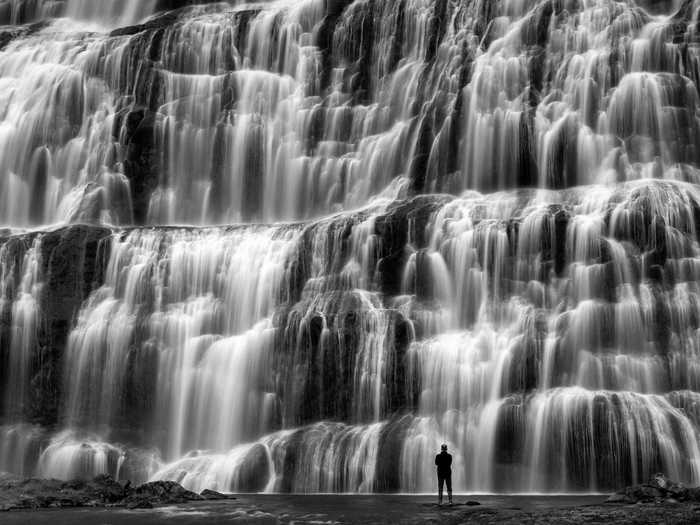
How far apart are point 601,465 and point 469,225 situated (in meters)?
11.1

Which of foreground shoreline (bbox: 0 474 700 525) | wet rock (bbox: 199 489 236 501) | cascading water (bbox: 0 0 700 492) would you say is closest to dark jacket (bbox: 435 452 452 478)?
foreground shoreline (bbox: 0 474 700 525)

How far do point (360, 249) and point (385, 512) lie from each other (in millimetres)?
15224

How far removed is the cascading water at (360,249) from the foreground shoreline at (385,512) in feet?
12.6

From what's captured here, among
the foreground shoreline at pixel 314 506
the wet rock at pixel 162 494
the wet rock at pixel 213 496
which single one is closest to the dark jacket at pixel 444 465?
the foreground shoreline at pixel 314 506

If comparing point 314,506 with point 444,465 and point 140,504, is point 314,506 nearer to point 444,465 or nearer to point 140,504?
point 444,465

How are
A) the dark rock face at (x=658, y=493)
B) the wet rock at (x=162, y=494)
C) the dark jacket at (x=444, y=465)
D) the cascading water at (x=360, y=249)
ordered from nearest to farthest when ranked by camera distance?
the dark rock face at (x=658, y=493)
the dark jacket at (x=444, y=465)
the wet rock at (x=162, y=494)
the cascading water at (x=360, y=249)

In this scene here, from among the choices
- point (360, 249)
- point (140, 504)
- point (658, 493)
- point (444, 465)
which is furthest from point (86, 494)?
point (658, 493)

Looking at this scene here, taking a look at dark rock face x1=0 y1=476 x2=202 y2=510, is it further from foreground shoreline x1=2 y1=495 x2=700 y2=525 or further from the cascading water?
the cascading water

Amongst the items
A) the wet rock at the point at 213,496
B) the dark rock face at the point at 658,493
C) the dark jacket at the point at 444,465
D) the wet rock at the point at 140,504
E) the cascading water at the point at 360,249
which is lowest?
the wet rock at the point at 140,504

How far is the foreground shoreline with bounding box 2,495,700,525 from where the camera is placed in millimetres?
23172

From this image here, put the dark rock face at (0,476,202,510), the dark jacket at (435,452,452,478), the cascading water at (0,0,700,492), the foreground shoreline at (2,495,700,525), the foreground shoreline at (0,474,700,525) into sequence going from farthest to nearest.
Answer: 1. the cascading water at (0,0,700,492)
2. the dark rock face at (0,476,202,510)
3. the dark jacket at (435,452,452,478)
4. the foreground shoreline at (0,474,700,525)
5. the foreground shoreline at (2,495,700,525)

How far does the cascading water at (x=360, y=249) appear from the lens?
33.8m

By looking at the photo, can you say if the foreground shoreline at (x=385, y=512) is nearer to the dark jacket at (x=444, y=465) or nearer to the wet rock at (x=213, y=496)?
the dark jacket at (x=444, y=465)

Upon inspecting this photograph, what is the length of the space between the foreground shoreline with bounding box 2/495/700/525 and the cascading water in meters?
3.85
